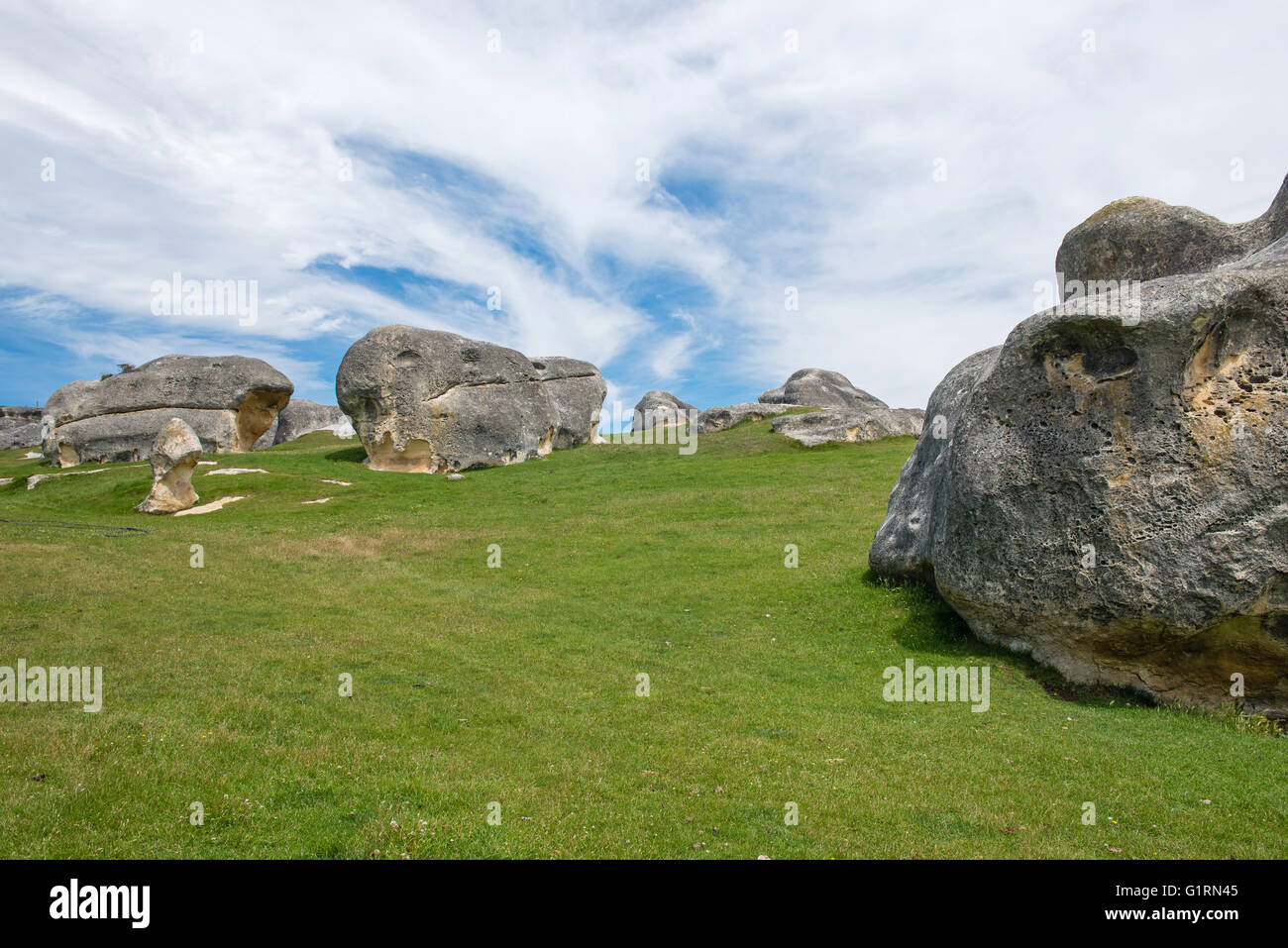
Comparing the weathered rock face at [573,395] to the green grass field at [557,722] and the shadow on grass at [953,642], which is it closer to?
the green grass field at [557,722]

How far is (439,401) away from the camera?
159ft

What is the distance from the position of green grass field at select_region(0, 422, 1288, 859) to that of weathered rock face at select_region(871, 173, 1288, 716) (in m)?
1.08

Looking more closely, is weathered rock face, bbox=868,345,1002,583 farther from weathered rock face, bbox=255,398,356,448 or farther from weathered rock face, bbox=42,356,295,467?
weathered rock face, bbox=255,398,356,448

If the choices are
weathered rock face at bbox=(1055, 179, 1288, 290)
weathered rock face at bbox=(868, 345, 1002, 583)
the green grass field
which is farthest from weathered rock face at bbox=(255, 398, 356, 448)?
weathered rock face at bbox=(1055, 179, 1288, 290)

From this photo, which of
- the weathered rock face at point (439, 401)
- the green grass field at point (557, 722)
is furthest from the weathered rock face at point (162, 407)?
the green grass field at point (557, 722)

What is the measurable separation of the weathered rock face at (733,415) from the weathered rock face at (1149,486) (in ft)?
144

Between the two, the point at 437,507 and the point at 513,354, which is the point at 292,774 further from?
the point at 513,354

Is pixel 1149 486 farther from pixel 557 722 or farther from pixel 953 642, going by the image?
pixel 557 722

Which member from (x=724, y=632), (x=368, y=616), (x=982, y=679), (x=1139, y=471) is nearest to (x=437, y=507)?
(x=368, y=616)

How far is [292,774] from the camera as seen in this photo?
916cm

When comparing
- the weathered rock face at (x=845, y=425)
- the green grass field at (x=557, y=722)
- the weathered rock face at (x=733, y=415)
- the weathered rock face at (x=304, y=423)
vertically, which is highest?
the weathered rock face at (x=304, y=423)

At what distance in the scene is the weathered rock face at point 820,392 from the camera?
237 feet

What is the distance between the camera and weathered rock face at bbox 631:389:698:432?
263ft
